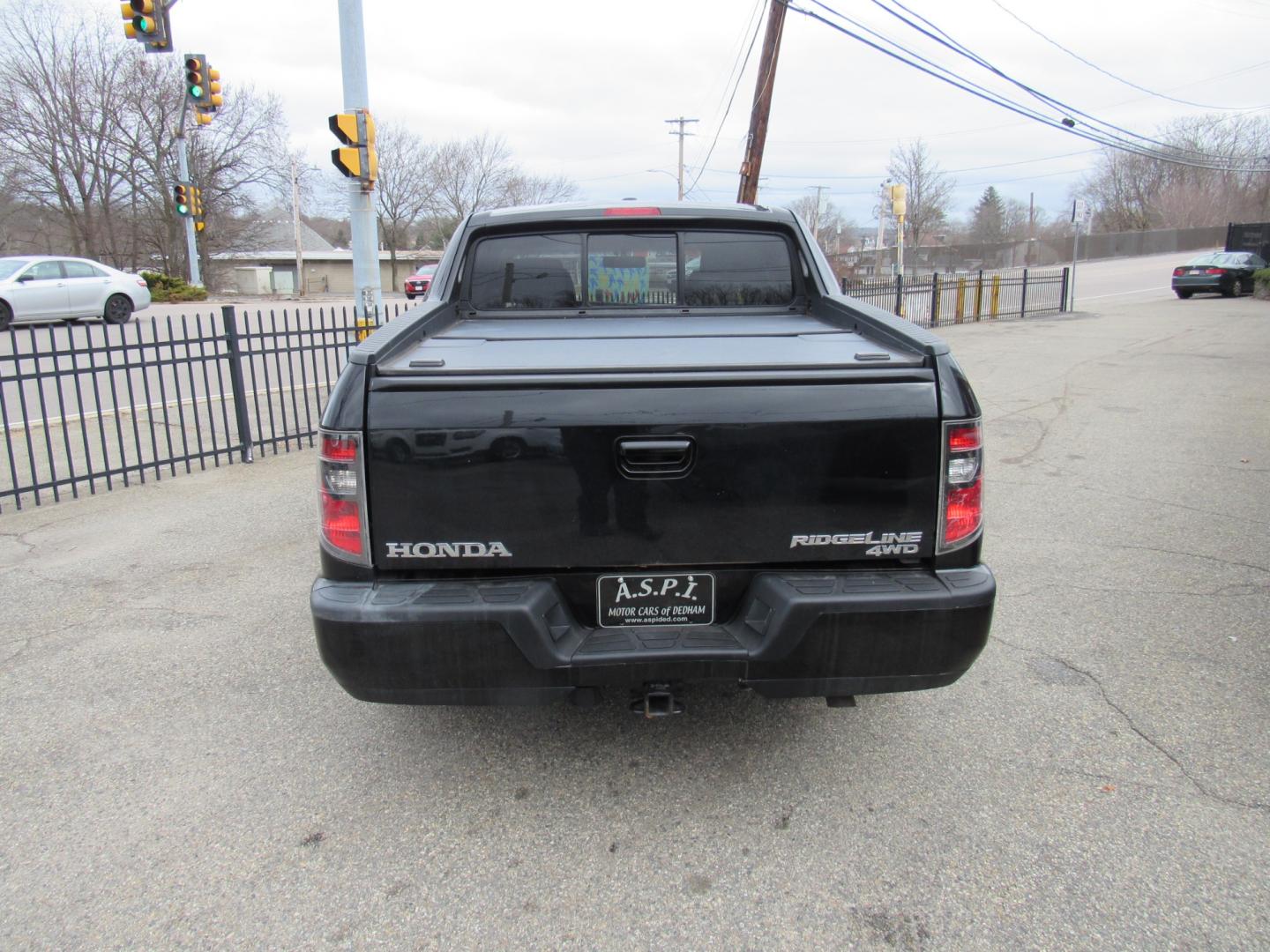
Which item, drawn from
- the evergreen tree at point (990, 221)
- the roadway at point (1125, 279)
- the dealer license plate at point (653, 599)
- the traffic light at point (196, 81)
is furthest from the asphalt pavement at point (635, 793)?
the evergreen tree at point (990, 221)

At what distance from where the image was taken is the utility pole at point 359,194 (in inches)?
343

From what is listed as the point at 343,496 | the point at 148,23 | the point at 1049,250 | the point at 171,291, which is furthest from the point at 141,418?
the point at 1049,250

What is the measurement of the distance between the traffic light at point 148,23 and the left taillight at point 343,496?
42.6 feet

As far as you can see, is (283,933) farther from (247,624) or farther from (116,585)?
(116,585)

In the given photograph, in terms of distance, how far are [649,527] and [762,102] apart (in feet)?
50.8

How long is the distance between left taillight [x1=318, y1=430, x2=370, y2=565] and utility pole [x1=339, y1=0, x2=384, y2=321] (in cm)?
671

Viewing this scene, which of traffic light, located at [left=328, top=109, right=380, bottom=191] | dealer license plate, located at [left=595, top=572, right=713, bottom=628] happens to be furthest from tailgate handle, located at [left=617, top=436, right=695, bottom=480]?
traffic light, located at [left=328, top=109, right=380, bottom=191]

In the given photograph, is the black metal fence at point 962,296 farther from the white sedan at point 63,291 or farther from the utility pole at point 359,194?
the white sedan at point 63,291

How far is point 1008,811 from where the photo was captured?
2.80 meters

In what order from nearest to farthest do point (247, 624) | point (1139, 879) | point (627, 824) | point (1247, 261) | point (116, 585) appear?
point (1139, 879) → point (627, 824) → point (247, 624) → point (116, 585) → point (1247, 261)

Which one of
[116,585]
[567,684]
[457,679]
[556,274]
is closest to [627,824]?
[567,684]

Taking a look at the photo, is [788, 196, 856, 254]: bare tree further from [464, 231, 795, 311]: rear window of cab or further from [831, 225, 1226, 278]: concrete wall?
[464, 231, 795, 311]: rear window of cab

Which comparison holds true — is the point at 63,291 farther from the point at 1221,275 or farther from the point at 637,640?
the point at 1221,275

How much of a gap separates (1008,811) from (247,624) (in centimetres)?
356
